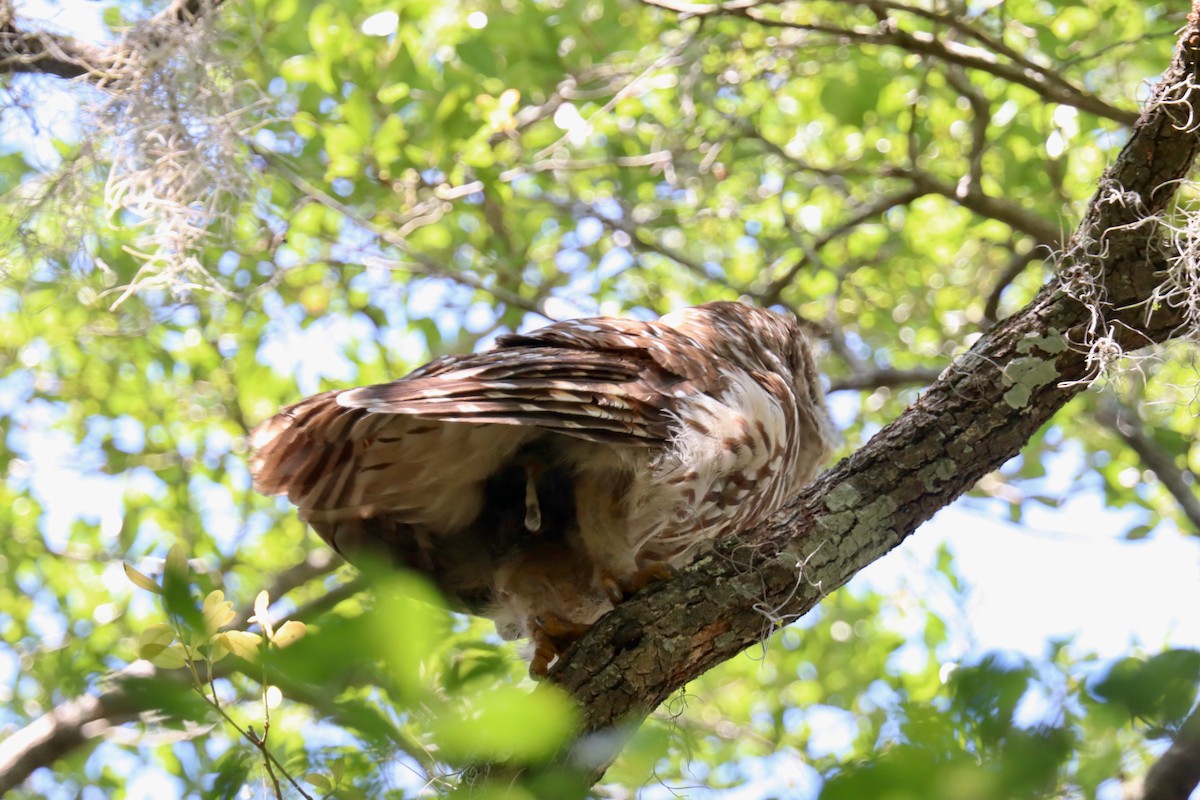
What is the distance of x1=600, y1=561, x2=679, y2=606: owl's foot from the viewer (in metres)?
2.84

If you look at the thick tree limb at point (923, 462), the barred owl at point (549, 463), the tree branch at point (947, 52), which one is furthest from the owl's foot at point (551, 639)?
the tree branch at point (947, 52)

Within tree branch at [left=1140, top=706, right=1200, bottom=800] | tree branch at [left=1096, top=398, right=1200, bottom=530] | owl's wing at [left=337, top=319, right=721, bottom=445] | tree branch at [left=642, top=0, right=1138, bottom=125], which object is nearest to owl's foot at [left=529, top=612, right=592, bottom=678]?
owl's wing at [left=337, top=319, right=721, bottom=445]

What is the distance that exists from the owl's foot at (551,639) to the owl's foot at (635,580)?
0.12 metres

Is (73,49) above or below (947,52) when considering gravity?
below

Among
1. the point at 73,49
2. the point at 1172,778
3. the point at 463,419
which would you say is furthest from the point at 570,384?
the point at 73,49

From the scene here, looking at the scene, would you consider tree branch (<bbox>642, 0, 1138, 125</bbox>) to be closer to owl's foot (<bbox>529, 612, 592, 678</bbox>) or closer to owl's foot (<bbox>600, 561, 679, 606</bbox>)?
owl's foot (<bbox>600, 561, 679, 606</bbox>)

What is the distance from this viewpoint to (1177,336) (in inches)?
103

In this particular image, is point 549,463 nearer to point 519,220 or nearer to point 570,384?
point 570,384

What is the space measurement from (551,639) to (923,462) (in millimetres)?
1066

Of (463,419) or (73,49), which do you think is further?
(73,49)

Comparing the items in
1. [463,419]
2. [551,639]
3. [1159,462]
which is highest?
[463,419]

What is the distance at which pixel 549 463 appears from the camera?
9.70 feet

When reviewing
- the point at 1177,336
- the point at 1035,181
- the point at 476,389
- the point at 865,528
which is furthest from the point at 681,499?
the point at 1035,181

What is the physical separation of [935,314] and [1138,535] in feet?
5.59
